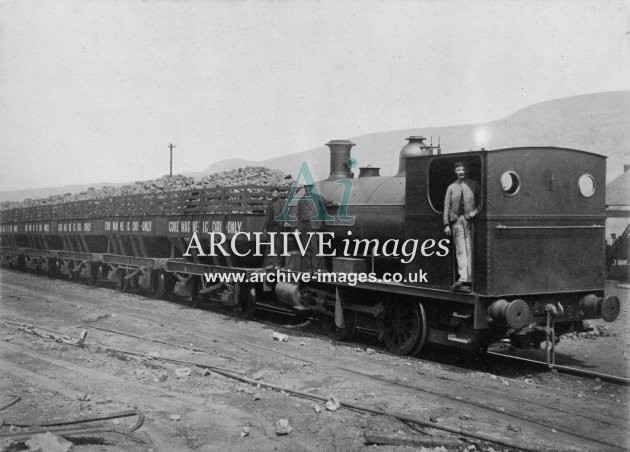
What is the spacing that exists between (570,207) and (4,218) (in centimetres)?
2311

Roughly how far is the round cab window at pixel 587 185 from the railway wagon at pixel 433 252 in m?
0.02

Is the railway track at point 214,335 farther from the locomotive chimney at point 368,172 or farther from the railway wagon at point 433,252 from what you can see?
the locomotive chimney at point 368,172

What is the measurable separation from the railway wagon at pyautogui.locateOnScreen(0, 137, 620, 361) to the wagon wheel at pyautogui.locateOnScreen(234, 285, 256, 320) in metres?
0.03

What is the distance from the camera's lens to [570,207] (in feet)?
24.4

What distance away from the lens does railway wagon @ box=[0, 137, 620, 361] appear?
6.98 meters

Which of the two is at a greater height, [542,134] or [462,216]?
[542,134]

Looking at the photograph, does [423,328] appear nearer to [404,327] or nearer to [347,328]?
[404,327]

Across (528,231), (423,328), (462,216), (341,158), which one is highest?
(341,158)

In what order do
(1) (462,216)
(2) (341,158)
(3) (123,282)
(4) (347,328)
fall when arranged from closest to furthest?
(1) (462,216) → (4) (347,328) → (2) (341,158) → (3) (123,282)

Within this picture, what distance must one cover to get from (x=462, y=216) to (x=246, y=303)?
5.42 m

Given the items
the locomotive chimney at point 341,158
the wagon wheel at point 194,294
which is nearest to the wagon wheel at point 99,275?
the wagon wheel at point 194,294

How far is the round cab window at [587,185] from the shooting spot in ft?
25.1

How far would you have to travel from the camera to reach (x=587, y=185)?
25.4ft

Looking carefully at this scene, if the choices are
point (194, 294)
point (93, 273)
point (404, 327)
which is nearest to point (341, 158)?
point (404, 327)
